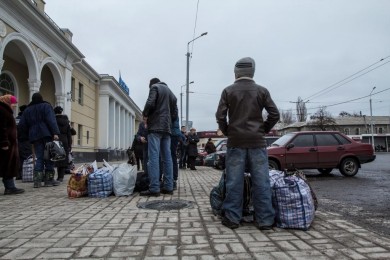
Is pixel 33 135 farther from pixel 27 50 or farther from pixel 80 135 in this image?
pixel 80 135

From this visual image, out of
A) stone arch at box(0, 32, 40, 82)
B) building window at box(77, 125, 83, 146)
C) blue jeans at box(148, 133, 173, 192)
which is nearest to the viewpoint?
blue jeans at box(148, 133, 173, 192)

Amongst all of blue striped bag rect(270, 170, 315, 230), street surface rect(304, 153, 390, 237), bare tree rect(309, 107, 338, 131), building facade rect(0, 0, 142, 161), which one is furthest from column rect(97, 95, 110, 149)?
bare tree rect(309, 107, 338, 131)

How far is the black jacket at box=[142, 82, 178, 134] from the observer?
6.39m

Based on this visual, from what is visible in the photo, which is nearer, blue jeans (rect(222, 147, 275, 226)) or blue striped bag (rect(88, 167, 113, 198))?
blue jeans (rect(222, 147, 275, 226))

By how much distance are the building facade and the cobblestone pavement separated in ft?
33.3

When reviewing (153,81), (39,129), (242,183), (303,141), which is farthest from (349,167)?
(39,129)

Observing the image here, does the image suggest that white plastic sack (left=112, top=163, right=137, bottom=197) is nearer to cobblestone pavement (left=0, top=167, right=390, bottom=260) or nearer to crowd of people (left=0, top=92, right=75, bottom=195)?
cobblestone pavement (left=0, top=167, right=390, bottom=260)

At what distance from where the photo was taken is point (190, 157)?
1631 centimetres

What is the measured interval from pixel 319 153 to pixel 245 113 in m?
8.36

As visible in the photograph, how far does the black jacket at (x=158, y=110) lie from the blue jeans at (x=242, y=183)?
2459 mm

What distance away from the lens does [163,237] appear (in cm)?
356

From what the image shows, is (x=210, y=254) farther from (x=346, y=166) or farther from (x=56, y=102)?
(x=56, y=102)

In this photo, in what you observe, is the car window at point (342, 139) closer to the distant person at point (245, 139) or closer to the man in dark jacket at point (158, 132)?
the man in dark jacket at point (158, 132)

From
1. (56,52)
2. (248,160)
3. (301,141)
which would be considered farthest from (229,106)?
(56,52)
